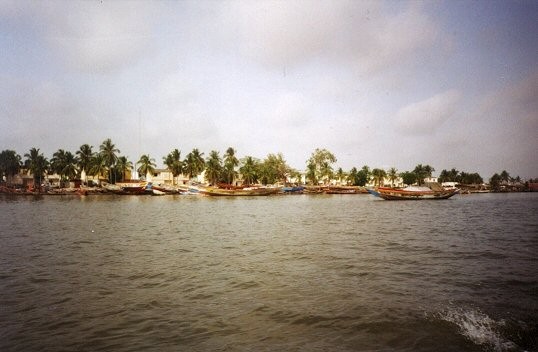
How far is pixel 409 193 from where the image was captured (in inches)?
2176

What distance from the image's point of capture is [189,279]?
877 cm

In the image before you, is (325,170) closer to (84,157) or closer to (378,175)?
(378,175)

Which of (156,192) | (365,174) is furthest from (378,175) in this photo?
(156,192)

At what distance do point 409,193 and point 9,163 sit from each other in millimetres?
97932

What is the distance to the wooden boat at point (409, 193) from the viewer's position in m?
54.8

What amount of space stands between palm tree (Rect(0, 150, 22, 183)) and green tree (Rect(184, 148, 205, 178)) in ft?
149

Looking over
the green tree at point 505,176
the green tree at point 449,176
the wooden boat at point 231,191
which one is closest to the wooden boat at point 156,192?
the wooden boat at point 231,191

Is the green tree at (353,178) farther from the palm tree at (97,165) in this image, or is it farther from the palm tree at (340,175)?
the palm tree at (97,165)

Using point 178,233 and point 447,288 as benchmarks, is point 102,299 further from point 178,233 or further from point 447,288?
point 178,233

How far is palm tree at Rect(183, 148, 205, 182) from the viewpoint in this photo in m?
88.3

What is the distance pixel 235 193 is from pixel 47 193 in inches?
1770

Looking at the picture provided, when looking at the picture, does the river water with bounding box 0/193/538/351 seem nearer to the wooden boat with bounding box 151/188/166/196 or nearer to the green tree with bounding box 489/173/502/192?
the wooden boat with bounding box 151/188/166/196

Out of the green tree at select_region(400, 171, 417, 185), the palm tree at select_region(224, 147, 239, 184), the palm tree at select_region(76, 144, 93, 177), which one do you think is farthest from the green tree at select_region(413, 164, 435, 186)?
the palm tree at select_region(76, 144, 93, 177)

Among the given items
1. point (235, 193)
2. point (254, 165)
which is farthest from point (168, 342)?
point (254, 165)
